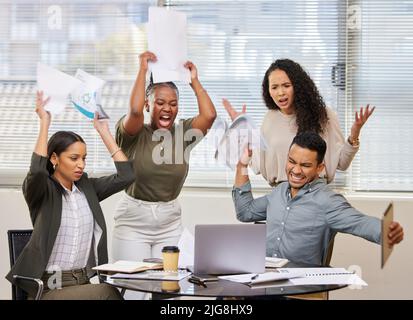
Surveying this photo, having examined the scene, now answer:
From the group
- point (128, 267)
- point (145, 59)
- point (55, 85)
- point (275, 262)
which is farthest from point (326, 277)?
point (55, 85)

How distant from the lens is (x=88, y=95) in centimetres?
415

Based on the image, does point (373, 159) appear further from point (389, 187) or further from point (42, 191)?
point (42, 191)

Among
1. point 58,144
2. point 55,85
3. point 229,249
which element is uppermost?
point 55,85

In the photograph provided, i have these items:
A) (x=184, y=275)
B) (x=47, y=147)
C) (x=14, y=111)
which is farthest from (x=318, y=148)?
(x=14, y=111)

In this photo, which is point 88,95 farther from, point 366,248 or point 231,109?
point 366,248

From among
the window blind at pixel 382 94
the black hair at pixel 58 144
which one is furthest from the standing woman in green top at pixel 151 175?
the window blind at pixel 382 94

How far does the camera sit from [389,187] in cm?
443

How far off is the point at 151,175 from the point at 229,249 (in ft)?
3.07

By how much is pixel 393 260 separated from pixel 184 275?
6.67 ft

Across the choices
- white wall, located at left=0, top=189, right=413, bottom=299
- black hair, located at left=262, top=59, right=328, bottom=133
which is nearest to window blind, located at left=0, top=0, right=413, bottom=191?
white wall, located at left=0, top=189, right=413, bottom=299

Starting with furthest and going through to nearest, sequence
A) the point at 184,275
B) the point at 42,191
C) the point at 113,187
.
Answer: the point at 113,187
the point at 42,191
the point at 184,275

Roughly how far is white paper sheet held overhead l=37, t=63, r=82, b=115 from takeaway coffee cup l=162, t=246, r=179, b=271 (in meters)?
1.77

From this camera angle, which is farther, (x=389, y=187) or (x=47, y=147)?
(x=389, y=187)

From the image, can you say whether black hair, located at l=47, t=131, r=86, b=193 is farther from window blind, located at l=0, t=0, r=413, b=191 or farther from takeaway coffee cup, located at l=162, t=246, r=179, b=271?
window blind, located at l=0, t=0, r=413, b=191
